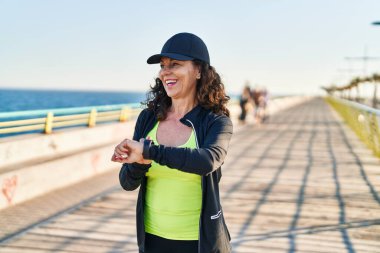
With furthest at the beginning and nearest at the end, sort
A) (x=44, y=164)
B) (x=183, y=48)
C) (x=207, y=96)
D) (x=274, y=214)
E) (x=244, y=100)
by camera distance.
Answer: (x=244, y=100), (x=44, y=164), (x=274, y=214), (x=207, y=96), (x=183, y=48)

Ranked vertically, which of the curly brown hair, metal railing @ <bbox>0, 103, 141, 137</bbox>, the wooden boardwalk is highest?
the curly brown hair

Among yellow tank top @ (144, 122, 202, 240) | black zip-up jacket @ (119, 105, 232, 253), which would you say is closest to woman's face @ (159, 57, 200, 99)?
black zip-up jacket @ (119, 105, 232, 253)

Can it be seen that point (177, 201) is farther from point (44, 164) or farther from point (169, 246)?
point (44, 164)

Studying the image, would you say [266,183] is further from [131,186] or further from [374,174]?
[131,186]

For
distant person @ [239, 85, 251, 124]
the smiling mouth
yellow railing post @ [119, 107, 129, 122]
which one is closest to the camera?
the smiling mouth

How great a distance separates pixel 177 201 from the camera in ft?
7.61

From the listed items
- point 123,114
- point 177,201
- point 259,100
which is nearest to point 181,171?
point 177,201

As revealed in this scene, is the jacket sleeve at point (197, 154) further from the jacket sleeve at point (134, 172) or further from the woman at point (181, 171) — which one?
the jacket sleeve at point (134, 172)

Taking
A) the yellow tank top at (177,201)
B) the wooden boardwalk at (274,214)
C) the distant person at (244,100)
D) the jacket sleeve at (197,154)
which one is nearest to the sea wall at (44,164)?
the wooden boardwalk at (274,214)

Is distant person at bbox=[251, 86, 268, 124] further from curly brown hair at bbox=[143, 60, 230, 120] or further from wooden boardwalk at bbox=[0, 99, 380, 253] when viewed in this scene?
curly brown hair at bbox=[143, 60, 230, 120]

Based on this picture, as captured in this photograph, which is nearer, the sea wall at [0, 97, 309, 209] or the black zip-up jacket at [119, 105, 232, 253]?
the black zip-up jacket at [119, 105, 232, 253]

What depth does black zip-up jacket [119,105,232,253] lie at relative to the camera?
2045 millimetres

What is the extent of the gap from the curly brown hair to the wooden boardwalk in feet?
9.94

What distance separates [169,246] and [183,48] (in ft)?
2.92
